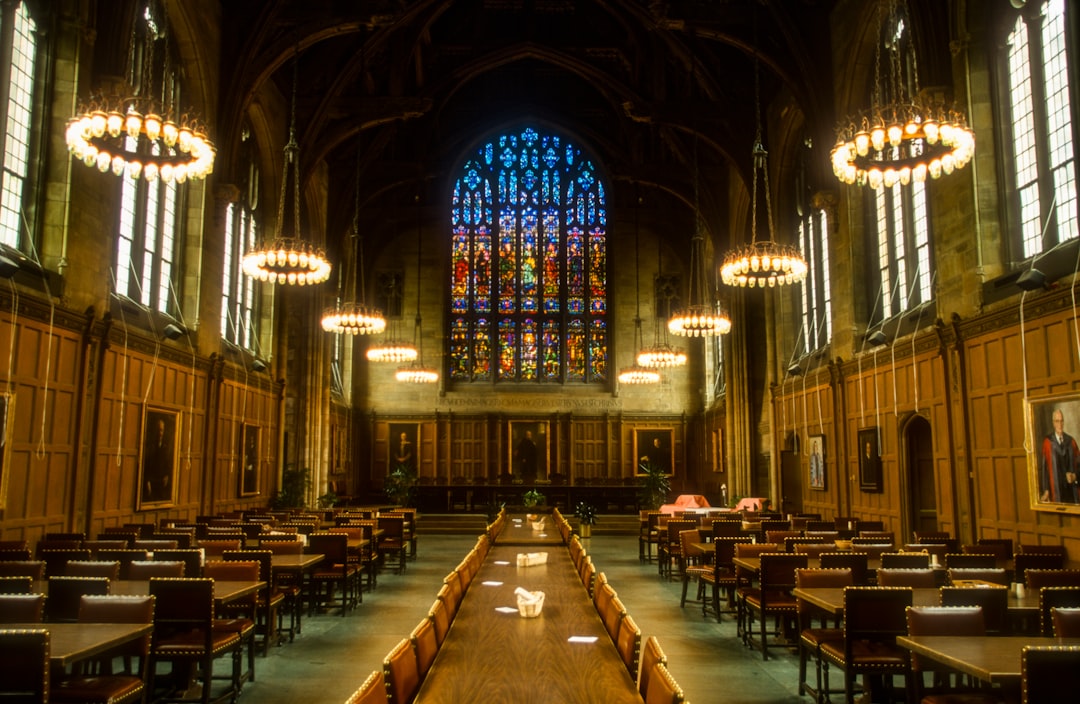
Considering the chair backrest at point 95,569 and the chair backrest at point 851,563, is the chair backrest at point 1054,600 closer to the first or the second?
the chair backrest at point 851,563

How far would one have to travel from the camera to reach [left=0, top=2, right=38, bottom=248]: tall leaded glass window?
1236cm

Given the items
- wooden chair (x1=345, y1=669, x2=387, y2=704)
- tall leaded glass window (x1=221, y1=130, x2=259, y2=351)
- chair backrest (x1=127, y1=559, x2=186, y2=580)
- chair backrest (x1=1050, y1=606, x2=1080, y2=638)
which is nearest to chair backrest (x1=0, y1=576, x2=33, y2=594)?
chair backrest (x1=127, y1=559, x2=186, y2=580)

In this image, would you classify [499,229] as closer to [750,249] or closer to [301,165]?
[301,165]

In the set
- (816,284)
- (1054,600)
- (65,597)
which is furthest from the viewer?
(816,284)

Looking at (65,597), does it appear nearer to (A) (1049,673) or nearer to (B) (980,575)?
(A) (1049,673)

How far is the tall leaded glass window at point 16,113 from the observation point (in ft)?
40.5

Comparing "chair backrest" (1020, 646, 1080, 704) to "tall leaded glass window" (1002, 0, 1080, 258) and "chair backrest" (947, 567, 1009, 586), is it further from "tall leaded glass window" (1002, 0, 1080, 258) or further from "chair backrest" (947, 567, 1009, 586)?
"tall leaded glass window" (1002, 0, 1080, 258)

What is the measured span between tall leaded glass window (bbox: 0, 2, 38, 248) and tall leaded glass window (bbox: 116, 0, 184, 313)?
2442 millimetres

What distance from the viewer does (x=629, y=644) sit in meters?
4.67

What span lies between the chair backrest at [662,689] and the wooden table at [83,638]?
3100 mm

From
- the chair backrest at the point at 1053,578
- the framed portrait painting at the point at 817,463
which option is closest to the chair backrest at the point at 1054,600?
the chair backrest at the point at 1053,578

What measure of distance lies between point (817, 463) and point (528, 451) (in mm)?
14557

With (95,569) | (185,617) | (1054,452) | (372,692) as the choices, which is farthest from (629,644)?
(1054,452)

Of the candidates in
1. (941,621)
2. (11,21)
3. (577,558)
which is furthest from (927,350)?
(11,21)
